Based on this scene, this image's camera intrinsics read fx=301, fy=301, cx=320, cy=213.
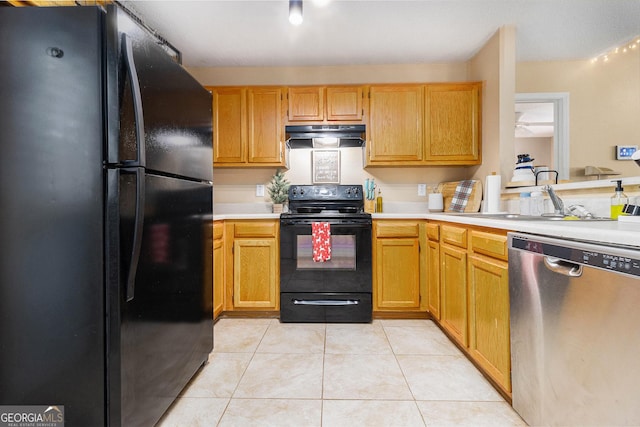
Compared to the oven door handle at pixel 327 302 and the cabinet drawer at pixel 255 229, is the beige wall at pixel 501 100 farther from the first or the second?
the cabinet drawer at pixel 255 229

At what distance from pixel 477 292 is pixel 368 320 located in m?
1.07

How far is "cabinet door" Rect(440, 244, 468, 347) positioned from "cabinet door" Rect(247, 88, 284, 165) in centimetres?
178

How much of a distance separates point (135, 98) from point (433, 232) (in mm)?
2112

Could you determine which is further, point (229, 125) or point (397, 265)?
point (229, 125)

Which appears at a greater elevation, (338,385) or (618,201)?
(618,201)

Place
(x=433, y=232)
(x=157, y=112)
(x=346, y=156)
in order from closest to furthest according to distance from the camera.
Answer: (x=157, y=112), (x=433, y=232), (x=346, y=156)

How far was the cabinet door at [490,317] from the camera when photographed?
1411mm

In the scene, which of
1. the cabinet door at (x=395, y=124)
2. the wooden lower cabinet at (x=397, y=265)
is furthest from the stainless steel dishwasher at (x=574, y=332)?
the cabinet door at (x=395, y=124)

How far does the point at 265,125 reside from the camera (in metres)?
2.97

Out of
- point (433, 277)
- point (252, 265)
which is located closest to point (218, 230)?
point (252, 265)

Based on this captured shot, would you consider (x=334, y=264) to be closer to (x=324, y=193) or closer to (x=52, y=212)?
(x=324, y=193)

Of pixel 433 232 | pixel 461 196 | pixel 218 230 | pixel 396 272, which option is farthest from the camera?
pixel 461 196

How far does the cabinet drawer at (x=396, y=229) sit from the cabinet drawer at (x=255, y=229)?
0.92m

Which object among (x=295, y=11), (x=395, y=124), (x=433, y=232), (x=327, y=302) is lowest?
(x=327, y=302)
